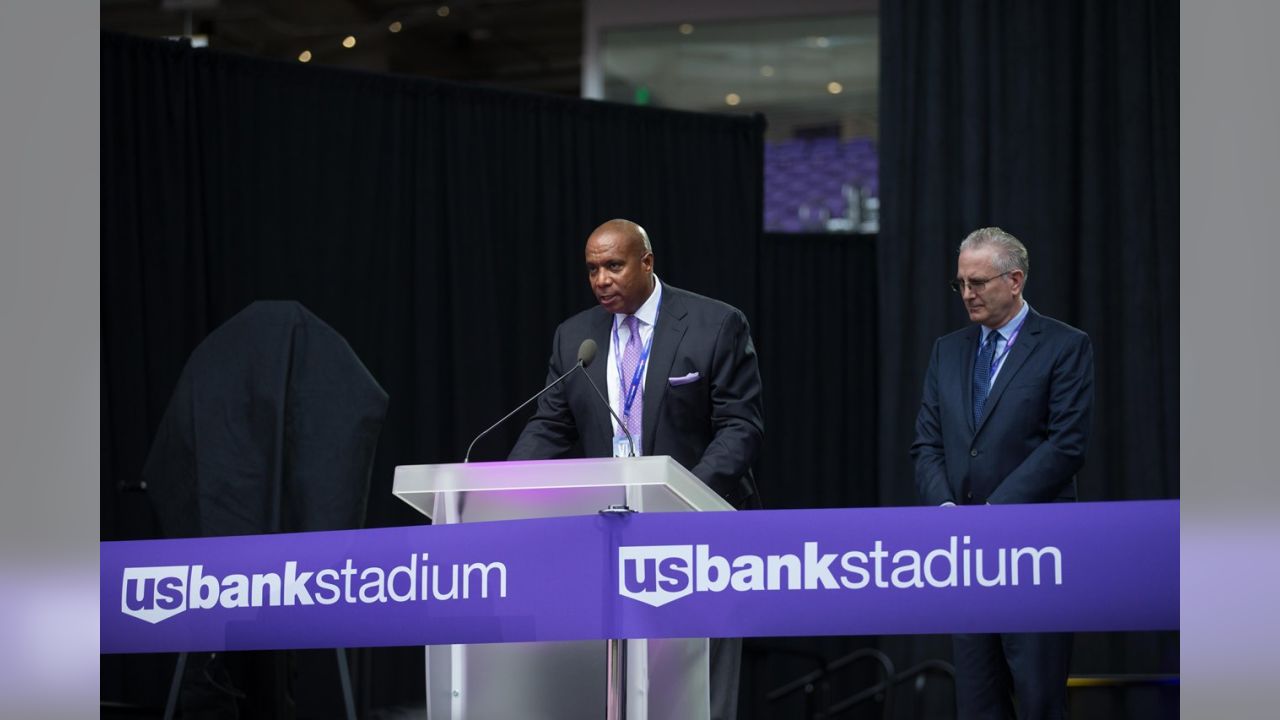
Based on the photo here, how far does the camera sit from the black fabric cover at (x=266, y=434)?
4.27 meters

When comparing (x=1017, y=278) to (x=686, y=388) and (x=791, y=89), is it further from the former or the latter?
(x=791, y=89)

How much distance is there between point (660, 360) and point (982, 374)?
854 millimetres

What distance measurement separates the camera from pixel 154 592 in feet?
10.2

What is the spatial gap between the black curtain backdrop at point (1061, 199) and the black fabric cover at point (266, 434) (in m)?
2.64

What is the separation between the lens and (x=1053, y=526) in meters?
2.79

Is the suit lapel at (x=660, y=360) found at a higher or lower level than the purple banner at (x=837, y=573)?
higher

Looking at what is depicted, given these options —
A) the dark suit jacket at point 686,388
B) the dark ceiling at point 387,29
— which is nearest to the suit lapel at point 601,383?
the dark suit jacket at point 686,388

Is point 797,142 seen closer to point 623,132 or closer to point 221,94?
point 623,132

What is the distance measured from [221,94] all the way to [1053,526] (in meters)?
4.25

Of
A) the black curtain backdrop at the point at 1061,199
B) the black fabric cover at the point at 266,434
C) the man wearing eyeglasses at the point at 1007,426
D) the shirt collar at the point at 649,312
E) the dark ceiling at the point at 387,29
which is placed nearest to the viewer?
the man wearing eyeglasses at the point at 1007,426

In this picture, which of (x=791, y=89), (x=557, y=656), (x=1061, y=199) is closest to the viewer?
(x=557, y=656)

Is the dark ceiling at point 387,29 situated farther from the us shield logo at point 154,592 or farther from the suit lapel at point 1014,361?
the us shield logo at point 154,592

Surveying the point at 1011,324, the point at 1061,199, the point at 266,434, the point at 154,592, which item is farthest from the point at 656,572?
the point at 1061,199
